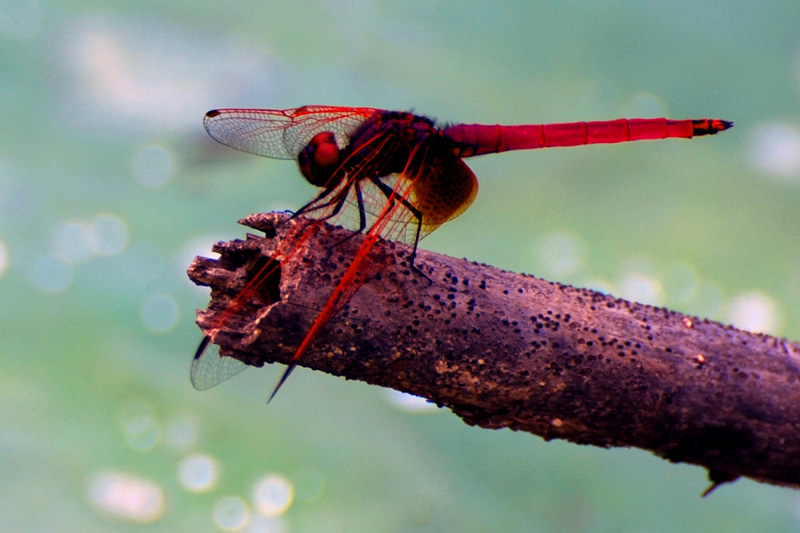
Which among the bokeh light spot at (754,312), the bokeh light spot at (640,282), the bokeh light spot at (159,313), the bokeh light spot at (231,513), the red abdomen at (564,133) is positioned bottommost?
the bokeh light spot at (231,513)

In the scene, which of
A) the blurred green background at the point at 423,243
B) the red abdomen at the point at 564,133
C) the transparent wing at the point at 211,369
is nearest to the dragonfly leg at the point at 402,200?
the red abdomen at the point at 564,133

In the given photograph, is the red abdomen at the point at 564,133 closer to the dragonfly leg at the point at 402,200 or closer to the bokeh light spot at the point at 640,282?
the dragonfly leg at the point at 402,200

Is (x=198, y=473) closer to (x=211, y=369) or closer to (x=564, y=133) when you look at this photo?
(x=211, y=369)

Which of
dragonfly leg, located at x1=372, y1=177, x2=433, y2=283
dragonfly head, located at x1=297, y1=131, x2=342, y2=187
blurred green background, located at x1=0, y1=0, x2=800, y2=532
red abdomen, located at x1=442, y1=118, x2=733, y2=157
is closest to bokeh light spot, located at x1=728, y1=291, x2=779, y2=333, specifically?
blurred green background, located at x1=0, y1=0, x2=800, y2=532

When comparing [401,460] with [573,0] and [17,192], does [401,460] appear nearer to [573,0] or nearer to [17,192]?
[17,192]

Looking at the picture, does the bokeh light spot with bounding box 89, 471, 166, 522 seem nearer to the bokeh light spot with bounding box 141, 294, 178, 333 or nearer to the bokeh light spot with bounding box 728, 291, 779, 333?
the bokeh light spot with bounding box 141, 294, 178, 333

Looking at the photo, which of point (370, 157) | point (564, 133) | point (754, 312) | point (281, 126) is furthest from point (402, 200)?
point (754, 312)

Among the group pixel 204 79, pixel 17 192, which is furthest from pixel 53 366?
pixel 204 79
